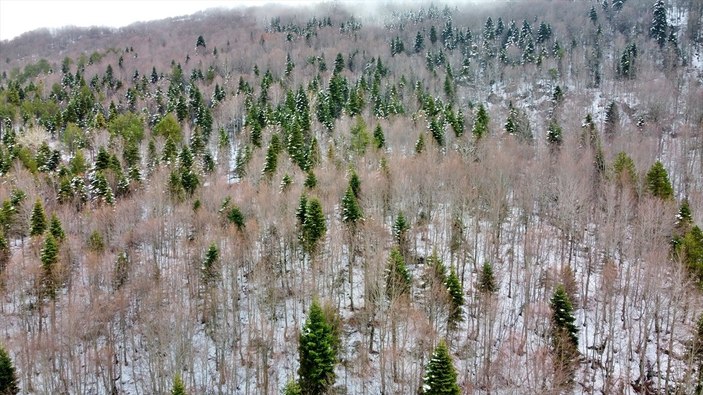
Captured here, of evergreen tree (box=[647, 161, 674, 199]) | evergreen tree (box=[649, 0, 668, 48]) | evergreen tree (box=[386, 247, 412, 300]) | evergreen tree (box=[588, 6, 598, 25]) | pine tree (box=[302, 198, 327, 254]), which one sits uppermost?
evergreen tree (box=[588, 6, 598, 25])

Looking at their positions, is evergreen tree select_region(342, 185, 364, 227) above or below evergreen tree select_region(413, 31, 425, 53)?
below

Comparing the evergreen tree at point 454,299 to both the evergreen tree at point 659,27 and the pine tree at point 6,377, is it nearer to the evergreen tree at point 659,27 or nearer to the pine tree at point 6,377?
the pine tree at point 6,377

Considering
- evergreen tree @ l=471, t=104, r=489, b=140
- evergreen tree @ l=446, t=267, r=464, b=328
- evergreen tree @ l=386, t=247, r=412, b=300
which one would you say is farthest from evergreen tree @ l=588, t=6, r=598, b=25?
evergreen tree @ l=386, t=247, r=412, b=300

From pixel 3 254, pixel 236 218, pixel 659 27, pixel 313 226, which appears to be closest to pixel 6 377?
pixel 3 254

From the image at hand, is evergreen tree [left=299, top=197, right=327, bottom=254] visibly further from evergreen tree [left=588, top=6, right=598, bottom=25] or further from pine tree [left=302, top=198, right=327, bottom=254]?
evergreen tree [left=588, top=6, right=598, bottom=25]

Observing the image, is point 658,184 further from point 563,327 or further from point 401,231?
point 401,231

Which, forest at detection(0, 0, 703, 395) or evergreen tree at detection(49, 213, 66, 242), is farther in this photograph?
evergreen tree at detection(49, 213, 66, 242)
